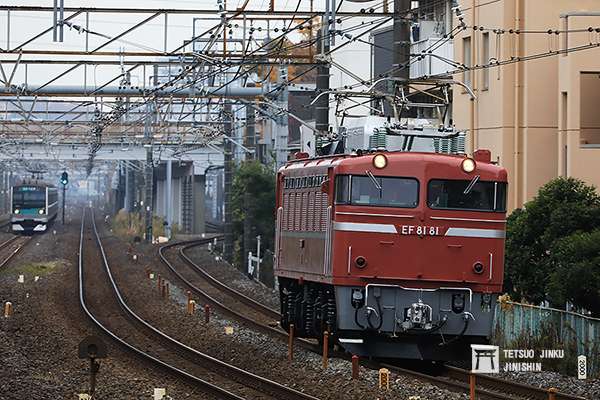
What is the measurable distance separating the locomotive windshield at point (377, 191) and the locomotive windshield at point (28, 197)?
4970 centimetres

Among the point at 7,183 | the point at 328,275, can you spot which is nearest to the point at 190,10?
the point at 328,275

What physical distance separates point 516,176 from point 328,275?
37.6ft

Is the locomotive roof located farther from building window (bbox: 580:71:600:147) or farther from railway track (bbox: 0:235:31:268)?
railway track (bbox: 0:235:31:268)

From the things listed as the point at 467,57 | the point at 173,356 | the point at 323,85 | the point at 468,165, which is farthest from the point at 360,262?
the point at 467,57

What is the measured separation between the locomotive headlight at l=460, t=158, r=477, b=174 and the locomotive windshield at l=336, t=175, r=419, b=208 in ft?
1.99

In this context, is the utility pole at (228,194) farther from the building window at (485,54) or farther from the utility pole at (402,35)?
the utility pole at (402,35)

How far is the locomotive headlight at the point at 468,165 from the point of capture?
15352 millimetres

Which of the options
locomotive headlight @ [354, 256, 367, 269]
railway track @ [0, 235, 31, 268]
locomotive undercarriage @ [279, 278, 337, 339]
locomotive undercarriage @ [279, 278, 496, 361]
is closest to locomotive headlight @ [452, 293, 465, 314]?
locomotive undercarriage @ [279, 278, 496, 361]

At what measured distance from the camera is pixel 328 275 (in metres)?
15.6

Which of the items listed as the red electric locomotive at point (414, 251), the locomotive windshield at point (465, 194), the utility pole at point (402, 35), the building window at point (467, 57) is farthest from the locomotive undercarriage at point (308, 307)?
the building window at point (467, 57)

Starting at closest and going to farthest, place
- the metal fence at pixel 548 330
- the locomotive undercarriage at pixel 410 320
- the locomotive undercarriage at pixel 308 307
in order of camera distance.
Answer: the locomotive undercarriage at pixel 410 320
the locomotive undercarriage at pixel 308 307
the metal fence at pixel 548 330

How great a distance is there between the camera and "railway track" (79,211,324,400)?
52.0 ft

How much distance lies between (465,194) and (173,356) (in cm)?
731

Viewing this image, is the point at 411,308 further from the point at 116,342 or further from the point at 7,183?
the point at 7,183
